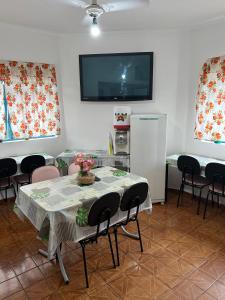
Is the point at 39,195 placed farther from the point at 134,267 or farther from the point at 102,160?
the point at 102,160

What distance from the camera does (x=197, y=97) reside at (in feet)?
12.4

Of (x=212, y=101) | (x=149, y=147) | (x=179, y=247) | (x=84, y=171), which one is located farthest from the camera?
(x=212, y=101)

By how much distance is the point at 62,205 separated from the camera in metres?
1.98

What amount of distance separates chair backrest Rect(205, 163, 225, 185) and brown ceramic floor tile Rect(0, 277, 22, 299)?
257 cm

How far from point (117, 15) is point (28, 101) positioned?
1984 millimetres

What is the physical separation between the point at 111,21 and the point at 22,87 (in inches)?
70.1

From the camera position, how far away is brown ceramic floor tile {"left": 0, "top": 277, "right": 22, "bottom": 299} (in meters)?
2.01

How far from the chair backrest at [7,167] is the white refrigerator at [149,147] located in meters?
1.78

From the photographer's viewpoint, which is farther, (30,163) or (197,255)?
(30,163)

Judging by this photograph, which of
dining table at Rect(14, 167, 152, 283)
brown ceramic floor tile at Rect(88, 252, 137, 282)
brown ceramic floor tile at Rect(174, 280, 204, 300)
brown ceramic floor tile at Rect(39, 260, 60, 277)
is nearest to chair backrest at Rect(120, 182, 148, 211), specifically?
dining table at Rect(14, 167, 152, 283)

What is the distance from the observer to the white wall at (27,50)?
11.6 ft

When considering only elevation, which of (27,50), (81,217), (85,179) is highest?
(27,50)

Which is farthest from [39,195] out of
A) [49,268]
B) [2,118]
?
[2,118]

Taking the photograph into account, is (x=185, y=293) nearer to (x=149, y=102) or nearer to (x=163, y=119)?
(x=163, y=119)
